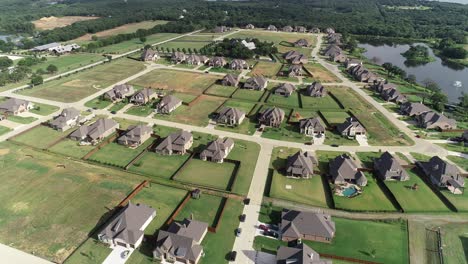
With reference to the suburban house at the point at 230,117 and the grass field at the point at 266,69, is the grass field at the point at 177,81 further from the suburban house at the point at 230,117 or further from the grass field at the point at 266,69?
the suburban house at the point at 230,117

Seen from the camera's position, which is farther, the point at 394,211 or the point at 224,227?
the point at 394,211

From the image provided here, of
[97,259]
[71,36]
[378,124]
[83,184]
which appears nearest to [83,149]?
[83,184]

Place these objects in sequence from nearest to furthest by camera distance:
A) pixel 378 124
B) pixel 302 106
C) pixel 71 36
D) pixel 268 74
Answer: pixel 378 124 < pixel 302 106 < pixel 268 74 < pixel 71 36

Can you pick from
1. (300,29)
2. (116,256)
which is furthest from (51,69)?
(300,29)

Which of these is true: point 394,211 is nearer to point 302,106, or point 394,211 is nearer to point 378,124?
point 378,124

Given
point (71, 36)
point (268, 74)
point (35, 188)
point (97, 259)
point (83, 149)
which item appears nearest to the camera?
point (97, 259)

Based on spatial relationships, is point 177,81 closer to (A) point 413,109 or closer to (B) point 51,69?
(B) point 51,69

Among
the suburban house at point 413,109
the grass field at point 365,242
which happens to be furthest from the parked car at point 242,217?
the suburban house at point 413,109
